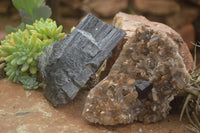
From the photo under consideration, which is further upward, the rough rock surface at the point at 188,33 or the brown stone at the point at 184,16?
the brown stone at the point at 184,16

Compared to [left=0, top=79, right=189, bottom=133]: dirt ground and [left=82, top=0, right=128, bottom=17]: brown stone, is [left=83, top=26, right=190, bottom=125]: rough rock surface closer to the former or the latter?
[left=0, top=79, right=189, bottom=133]: dirt ground

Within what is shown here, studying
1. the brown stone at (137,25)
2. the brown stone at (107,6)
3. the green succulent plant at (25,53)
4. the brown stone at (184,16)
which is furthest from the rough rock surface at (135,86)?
the brown stone at (184,16)

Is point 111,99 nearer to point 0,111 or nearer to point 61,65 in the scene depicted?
point 61,65

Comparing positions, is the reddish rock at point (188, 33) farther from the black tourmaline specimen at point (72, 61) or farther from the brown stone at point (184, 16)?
the black tourmaline specimen at point (72, 61)

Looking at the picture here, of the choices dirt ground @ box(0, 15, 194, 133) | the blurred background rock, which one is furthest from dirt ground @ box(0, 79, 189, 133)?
the blurred background rock

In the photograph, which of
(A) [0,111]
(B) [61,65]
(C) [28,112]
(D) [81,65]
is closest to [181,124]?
(D) [81,65]

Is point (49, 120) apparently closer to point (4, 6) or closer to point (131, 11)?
point (131, 11)

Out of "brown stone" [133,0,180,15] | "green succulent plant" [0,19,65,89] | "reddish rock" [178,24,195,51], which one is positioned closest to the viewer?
"green succulent plant" [0,19,65,89]
